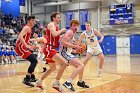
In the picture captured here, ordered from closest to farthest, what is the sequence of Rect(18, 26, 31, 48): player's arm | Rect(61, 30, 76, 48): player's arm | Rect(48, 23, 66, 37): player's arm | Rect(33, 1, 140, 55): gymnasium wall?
Rect(48, 23, 66, 37): player's arm, Rect(61, 30, 76, 48): player's arm, Rect(18, 26, 31, 48): player's arm, Rect(33, 1, 140, 55): gymnasium wall

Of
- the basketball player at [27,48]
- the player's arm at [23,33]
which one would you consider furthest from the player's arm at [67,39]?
the basketball player at [27,48]

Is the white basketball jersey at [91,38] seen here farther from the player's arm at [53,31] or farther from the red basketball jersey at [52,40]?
the player's arm at [53,31]

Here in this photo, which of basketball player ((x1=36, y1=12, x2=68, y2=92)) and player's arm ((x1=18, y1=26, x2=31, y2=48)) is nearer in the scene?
basketball player ((x1=36, y1=12, x2=68, y2=92))

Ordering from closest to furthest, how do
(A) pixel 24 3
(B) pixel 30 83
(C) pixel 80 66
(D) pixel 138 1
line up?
(C) pixel 80 66
(B) pixel 30 83
(D) pixel 138 1
(A) pixel 24 3

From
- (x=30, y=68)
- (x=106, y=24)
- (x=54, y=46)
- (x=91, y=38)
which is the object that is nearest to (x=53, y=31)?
(x=54, y=46)

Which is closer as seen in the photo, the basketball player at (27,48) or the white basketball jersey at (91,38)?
the basketball player at (27,48)

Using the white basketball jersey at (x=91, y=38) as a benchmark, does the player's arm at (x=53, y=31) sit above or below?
above

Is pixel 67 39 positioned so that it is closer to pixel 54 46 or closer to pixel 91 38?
pixel 54 46

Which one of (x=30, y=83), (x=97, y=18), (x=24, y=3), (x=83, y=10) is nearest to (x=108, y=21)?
(x=97, y=18)

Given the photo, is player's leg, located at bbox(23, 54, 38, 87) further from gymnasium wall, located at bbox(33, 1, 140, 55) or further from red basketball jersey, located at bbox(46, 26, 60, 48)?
gymnasium wall, located at bbox(33, 1, 140, 55)

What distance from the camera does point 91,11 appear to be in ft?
110

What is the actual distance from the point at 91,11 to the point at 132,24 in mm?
5438

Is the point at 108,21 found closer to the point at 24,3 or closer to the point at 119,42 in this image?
the point at 119,42

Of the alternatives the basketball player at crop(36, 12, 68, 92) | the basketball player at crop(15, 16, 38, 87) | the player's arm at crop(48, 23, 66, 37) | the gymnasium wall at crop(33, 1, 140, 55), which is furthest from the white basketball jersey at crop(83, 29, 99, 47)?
the gymnasium wall at crop(33, 1, 140, 55)
